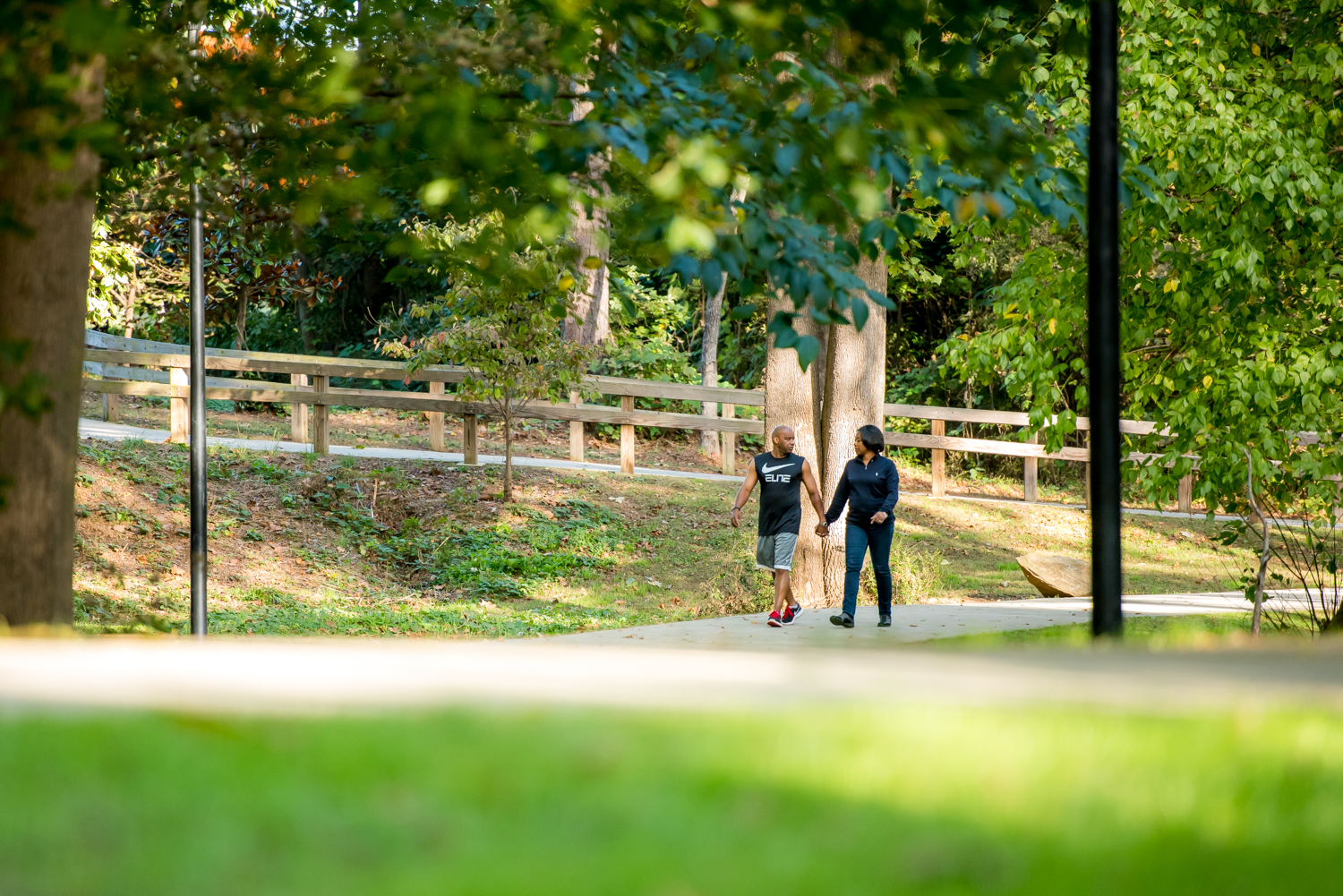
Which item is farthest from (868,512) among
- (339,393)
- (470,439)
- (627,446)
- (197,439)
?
(339,393)

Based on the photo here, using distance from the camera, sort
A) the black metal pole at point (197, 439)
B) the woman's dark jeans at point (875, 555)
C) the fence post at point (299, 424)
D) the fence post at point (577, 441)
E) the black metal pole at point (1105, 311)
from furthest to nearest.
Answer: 1. the fence post at point (577, 441)
2. the fence post at point (299, 424)
3. the woman's dark jeans at point (875, 555)
4. the black metal pole at point (197, 439)
5. the black metal pole at point (1105, 311)

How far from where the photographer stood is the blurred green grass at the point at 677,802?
250 centimetres

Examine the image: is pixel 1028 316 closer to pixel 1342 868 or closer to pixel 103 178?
pixel 103 178

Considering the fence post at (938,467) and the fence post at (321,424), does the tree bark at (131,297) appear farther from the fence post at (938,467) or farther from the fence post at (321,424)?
the fence post at (938,467)

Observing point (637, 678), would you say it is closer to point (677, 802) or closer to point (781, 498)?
point (677, 802)

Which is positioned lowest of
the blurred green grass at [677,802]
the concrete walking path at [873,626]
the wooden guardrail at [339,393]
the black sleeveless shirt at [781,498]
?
the concrete walking path at [873,626]

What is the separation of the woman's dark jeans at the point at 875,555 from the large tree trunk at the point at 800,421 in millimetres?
1980

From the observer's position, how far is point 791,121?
18.4 ft

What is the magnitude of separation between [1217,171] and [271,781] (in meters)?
10.4

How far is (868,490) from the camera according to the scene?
417 inches

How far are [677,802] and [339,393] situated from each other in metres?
16.2

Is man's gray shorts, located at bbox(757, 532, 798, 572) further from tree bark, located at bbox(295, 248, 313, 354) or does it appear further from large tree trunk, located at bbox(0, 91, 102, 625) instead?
tree bark, located at bbox(295, 248, 313, 354)

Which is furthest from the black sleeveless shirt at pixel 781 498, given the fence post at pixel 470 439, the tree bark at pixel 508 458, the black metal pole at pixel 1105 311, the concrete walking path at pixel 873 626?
the fence post at pixel 470 439

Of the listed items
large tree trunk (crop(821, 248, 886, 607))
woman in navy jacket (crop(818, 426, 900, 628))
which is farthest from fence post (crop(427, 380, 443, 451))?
woman in navy jacket (crop(818, 426, 900, 628))
